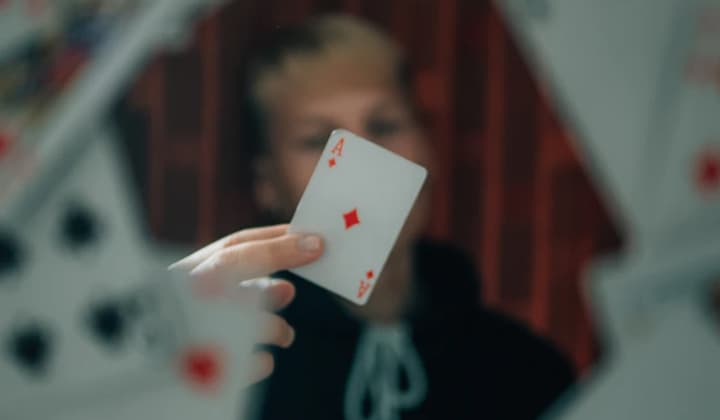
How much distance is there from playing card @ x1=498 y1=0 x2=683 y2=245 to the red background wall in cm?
3

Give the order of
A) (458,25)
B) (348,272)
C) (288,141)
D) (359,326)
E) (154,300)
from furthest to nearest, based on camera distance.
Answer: (458,25)
(154,300)
(359,326)
(288,141)
(348,272)

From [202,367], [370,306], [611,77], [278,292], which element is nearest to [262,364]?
[278,292]

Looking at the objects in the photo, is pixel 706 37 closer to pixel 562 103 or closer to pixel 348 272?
pixel 562 103

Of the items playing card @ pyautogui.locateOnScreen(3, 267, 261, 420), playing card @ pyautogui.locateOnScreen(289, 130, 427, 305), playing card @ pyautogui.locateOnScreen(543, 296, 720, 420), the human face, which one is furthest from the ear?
playing card @ pyautogui.locateOnScreen(543, 296, 720, 420)

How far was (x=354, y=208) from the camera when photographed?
0.46 m

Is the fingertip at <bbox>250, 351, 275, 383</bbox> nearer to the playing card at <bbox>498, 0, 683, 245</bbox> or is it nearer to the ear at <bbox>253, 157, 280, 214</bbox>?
the ear at <bbox>253, 157, 280, 214</bbox>

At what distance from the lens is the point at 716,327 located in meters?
1.44

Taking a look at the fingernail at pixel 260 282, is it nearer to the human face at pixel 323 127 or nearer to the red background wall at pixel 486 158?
the human face at pixel 323 127

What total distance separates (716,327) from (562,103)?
47 centimetres

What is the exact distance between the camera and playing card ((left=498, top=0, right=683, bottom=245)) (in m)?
1.39

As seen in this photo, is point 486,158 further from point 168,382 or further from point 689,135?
point 168,382

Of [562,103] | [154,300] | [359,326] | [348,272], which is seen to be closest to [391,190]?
[348,272]

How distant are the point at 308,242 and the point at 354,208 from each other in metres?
0.03

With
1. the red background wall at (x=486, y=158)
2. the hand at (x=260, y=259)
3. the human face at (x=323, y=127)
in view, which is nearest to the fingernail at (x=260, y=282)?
the hand at (x=260, y=259)
